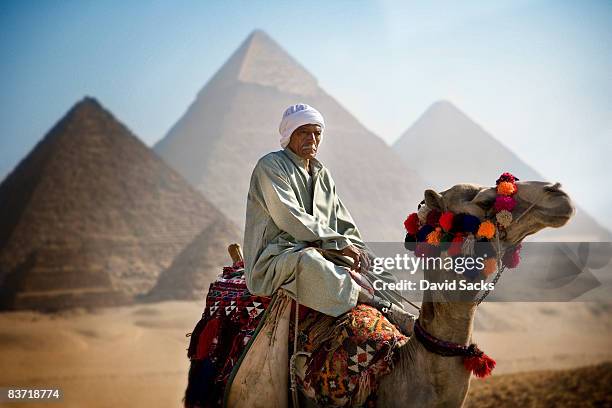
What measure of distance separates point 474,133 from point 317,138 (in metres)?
130

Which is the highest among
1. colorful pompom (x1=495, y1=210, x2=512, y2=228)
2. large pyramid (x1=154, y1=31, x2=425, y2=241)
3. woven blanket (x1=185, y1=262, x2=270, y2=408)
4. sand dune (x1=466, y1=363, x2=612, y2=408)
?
large pyramid (x1=154, y1=31, x2=425, y2=241)

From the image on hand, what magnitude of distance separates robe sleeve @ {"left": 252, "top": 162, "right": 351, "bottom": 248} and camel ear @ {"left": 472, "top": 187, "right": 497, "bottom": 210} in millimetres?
666

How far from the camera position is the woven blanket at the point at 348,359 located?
3.48 meters

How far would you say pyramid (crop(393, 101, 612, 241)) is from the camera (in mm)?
128000

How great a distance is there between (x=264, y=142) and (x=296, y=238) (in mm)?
92680

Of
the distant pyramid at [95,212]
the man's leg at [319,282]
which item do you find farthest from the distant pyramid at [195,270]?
the man's leg at [319,282]

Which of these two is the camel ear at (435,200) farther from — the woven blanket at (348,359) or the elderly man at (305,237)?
the woven blanket at (348,359)

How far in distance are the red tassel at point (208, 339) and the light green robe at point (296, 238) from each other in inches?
16.1

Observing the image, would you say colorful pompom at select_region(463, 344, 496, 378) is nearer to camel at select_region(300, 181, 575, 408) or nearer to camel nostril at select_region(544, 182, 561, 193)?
camel at select_region(300, 181, 575, 408)

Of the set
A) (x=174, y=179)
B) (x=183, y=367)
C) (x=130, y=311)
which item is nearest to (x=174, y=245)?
(x=174, y=179)

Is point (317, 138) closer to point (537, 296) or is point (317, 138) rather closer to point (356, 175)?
point (537, 296)

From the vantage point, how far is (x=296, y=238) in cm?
365

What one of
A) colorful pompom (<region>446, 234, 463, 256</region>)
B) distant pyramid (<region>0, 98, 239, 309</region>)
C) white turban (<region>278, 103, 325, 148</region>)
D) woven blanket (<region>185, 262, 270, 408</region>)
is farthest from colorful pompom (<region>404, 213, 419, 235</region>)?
distant pyramid (<region>0, 98, 239, 309</region>)

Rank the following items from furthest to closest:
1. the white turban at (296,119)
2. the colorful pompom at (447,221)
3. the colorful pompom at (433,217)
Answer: the white turban at (296,119) < the colorful pompom at (433,217) < the colorful pompom at (447,221)
